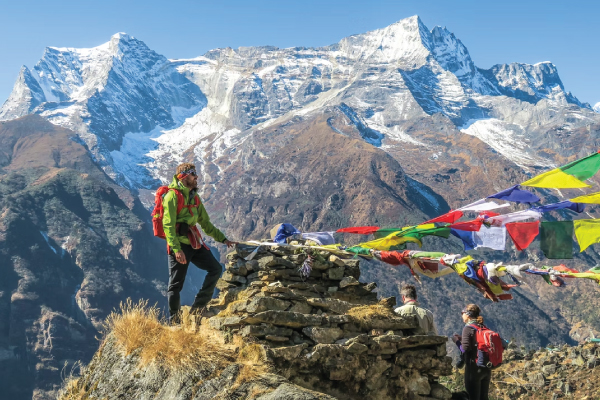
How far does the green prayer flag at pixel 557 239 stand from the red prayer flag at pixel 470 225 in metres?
1.54

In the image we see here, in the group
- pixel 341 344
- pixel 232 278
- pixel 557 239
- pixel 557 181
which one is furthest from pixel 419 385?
pixel 232 278

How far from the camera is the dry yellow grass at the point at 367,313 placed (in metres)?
9.05

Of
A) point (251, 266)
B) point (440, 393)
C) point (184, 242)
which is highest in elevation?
point (251, 266)

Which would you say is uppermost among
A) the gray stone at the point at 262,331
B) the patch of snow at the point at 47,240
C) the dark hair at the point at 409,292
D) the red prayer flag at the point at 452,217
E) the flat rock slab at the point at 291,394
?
the patch of snow at the point at 47,240

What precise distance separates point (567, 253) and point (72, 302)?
18007 centimetres

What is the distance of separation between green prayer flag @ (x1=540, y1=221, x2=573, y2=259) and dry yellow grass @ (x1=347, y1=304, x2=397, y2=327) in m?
2.87

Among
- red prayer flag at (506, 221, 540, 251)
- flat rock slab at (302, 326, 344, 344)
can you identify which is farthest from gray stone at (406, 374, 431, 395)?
red prayer flag at (506, 221, 540, 251)

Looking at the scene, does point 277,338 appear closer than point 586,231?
Yes

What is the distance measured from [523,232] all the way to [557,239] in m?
0.81

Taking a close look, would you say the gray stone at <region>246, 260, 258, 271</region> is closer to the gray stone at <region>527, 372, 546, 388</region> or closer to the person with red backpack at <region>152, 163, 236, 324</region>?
the person with red backpack at <region>152, 163, 236, 324</region>

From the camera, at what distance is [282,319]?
27.5ft

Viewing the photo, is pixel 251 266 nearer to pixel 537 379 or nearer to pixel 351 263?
pixel 351 263

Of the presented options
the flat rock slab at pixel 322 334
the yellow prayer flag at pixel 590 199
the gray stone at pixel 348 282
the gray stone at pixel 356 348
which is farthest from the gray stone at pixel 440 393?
the yellow prayer flag at pixel 590 199

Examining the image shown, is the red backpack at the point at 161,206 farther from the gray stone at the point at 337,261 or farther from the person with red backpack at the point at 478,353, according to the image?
the person with red backpack at the point at 478,353
